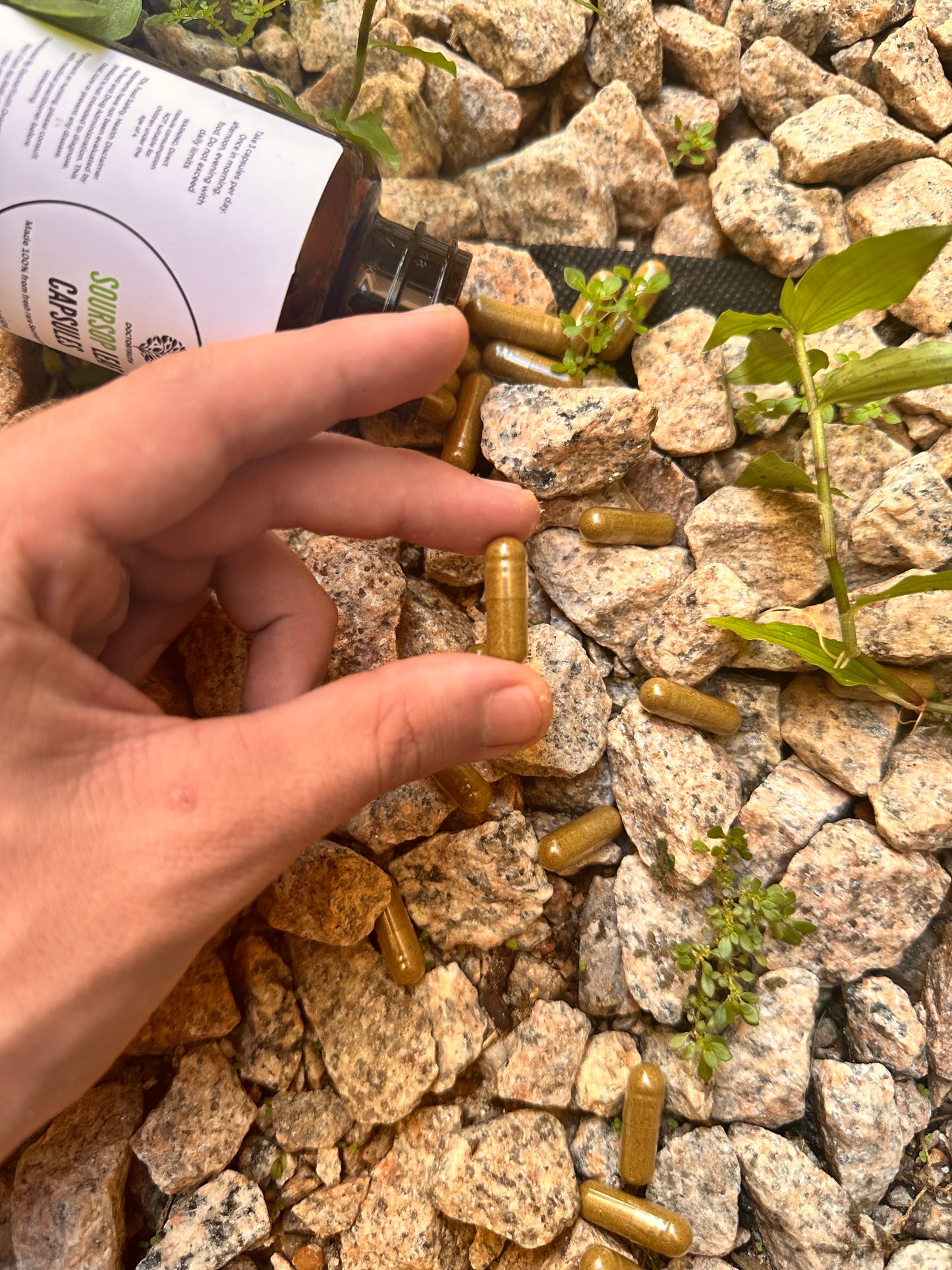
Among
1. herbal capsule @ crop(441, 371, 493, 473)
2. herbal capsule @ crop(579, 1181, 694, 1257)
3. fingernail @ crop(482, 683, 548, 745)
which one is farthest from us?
herbal capsule @ crop(441, 371, 493, 473)

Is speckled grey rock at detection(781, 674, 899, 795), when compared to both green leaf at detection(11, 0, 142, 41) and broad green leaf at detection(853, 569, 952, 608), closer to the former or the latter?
broad green leaf at detection(853, 569, 952, 608)

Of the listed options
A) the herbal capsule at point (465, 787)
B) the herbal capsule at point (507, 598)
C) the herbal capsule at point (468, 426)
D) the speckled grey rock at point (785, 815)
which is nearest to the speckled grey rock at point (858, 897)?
the speckled grey rock at point (785, 815)

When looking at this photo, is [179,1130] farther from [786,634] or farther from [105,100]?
[105,100]

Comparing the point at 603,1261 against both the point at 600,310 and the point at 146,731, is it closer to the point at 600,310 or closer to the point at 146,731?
the point at 146,731

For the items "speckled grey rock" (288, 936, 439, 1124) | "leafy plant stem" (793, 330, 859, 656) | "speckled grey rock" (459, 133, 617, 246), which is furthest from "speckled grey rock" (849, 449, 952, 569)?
"speckled grey rock" (288, 936, 439, 1124)

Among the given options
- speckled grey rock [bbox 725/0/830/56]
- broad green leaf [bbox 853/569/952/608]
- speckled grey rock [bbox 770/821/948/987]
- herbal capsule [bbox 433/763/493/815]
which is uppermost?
speckled grey rock [bbox 725/0/830/56]

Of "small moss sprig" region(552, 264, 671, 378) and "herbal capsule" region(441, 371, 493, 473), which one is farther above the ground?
"small moss sprig" region(552, 264, 671, 378)
